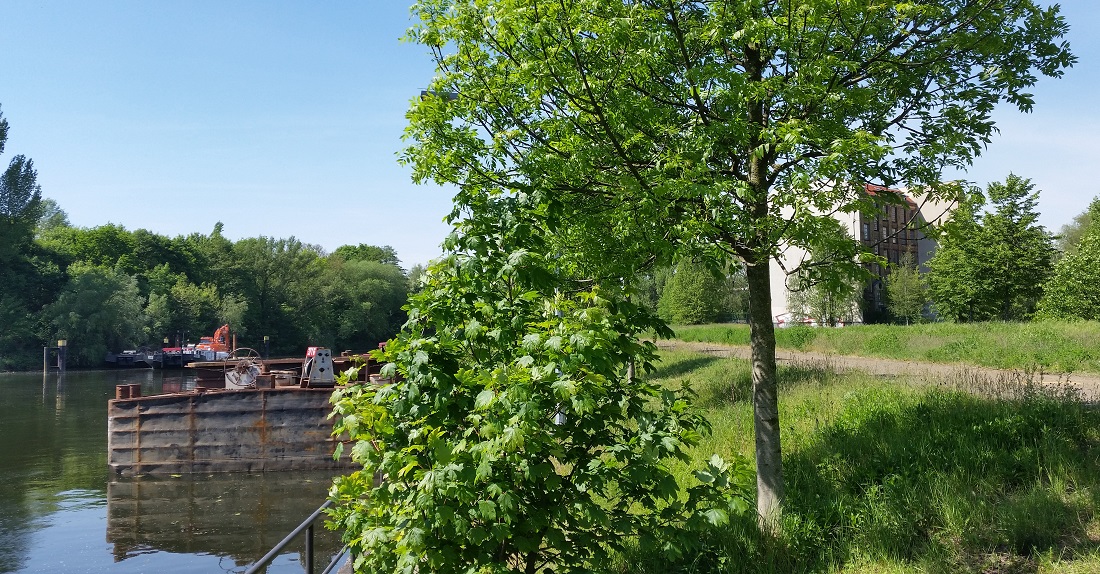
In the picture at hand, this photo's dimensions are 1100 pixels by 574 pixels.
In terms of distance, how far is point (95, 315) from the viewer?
7506 centimetres

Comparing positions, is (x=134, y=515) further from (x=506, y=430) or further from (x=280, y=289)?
(x=280, y=289)

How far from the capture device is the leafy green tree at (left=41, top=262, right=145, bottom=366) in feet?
245

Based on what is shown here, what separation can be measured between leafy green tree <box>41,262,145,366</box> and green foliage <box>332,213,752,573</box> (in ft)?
271

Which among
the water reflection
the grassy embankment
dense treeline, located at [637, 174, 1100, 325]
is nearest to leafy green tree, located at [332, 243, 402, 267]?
→ dense treeline, located at [637, 174, 1100, 325]

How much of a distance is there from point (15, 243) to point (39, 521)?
73959mm

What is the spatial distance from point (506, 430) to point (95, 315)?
84.1m

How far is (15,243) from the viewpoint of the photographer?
78688 millimetres

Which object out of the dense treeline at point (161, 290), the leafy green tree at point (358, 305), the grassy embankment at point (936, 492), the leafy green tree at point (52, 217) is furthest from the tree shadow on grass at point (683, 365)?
the leafy green tree at point (52, 217)

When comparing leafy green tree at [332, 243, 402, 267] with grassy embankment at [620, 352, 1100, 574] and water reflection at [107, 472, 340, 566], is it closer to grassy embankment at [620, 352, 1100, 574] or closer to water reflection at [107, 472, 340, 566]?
water reflection at [107, 472, 340, 566]

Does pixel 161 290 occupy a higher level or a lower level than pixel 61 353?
higher

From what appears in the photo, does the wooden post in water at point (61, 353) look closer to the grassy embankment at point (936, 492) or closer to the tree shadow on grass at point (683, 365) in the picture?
the tree shadow on grass at point (683, 365)

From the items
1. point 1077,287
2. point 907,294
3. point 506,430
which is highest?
point 907,294

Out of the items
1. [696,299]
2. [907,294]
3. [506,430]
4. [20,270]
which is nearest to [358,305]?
[20,270]

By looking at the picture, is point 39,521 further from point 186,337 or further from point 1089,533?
point 186,337
